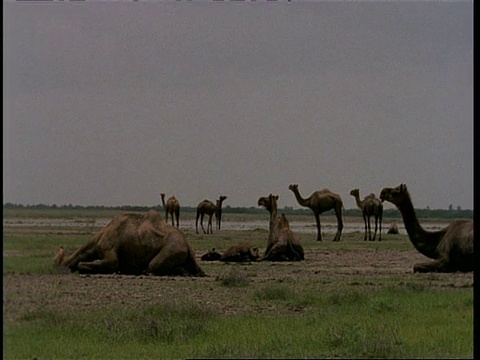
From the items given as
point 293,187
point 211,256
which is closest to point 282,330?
point 211,256

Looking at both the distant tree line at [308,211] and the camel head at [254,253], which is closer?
the distant tree line at [308,211]

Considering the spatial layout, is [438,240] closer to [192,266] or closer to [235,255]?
[235,255]

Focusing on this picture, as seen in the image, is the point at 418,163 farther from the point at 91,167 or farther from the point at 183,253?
the point at 91,167

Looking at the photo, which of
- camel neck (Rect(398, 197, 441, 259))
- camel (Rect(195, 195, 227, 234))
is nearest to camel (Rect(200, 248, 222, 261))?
camel (Rect(195, 195, 227, 234))

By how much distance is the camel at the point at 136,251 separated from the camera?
1.99 meters

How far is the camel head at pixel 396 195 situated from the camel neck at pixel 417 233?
0.04ft

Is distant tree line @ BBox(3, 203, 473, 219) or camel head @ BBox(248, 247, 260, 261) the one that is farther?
camel head @ BBox(248, 247, 260, 261)

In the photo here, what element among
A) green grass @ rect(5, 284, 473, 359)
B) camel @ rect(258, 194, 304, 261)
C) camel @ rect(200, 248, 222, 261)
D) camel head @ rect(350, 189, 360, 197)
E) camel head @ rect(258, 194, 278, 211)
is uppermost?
camel head @ rect(350, 189, 360, 197)

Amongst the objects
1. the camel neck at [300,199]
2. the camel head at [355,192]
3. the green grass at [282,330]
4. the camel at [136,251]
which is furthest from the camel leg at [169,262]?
the camel head at [355,192]

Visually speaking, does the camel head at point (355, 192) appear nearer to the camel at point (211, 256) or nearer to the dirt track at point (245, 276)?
the dirt track at point (245, 276)

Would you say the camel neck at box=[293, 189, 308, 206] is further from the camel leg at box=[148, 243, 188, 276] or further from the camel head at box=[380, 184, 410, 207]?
the camel leg at box=[148, 243, 188, 276]

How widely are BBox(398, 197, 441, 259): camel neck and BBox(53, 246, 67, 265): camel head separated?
860 mm

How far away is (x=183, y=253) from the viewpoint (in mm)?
2043

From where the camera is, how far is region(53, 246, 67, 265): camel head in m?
1.93
